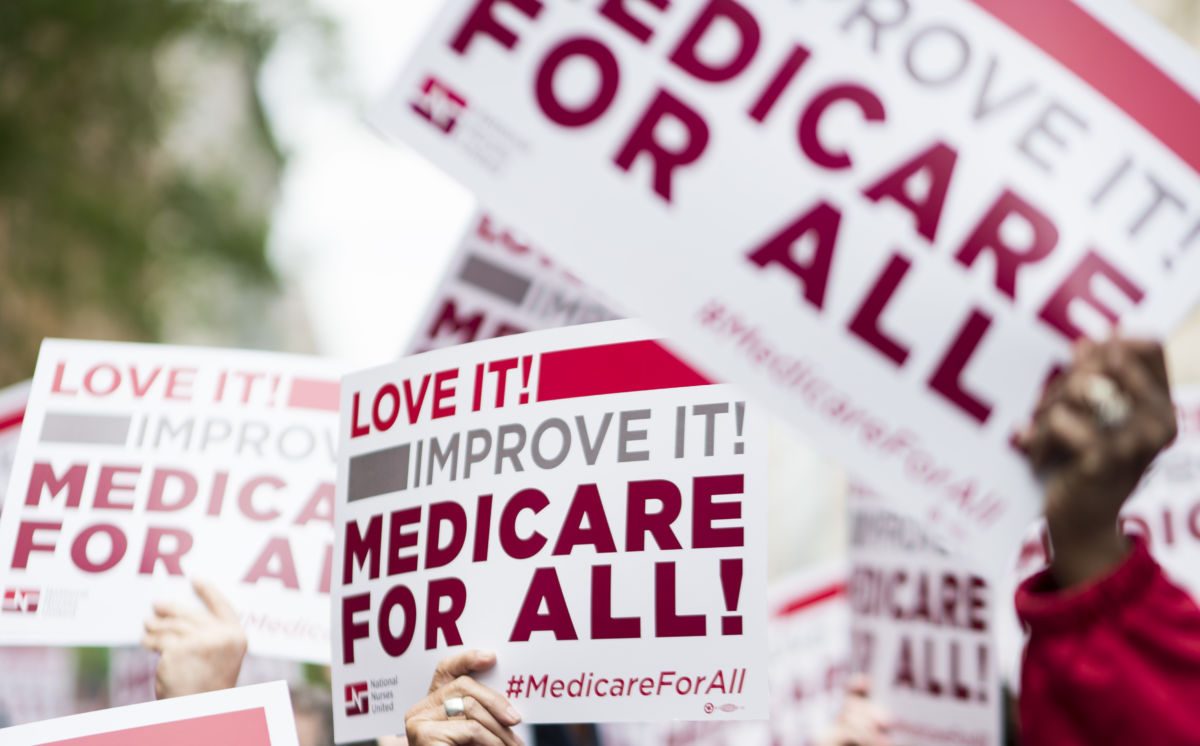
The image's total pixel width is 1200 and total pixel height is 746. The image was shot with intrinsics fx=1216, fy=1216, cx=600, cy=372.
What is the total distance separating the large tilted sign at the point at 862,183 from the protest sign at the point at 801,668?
94.9 inches

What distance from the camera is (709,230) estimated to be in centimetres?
168

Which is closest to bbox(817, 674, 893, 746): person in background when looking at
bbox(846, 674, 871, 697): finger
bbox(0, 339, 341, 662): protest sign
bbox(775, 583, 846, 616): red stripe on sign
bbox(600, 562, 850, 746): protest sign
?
bbox(846, 674, 871, 697): finger

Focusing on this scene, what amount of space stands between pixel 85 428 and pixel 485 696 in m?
0.89

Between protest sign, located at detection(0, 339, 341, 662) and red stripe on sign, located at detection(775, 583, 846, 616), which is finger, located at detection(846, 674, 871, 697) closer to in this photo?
red stripe on sign, located at detection(775, 583, 846, 616)

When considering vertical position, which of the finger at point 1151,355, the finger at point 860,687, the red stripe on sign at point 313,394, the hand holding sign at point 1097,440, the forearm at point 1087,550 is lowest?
the finger at point 860,687

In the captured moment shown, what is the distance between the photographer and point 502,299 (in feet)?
8.17

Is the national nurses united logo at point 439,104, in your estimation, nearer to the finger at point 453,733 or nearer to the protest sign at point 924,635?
the finger at point 453,733

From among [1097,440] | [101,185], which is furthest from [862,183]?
[101,185]

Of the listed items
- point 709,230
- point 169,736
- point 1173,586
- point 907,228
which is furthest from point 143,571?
point 1173,586

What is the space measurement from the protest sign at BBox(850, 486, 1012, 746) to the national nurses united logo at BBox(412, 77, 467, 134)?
1576 millimetres

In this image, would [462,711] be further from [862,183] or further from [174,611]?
[862,183]

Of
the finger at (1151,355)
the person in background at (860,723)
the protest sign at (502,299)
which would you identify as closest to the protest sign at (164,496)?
the protest sign at (502,299)

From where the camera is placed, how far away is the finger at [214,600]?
1917 mm

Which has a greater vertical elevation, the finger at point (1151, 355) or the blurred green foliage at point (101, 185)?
the blurred green foliage at point (101, 185)
